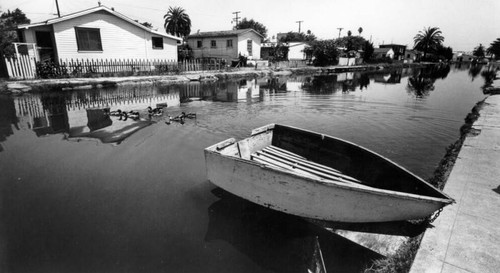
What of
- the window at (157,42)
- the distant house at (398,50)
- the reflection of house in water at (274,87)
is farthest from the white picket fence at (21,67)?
the distant house at (398,50)

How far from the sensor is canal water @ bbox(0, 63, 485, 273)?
4.45 meters

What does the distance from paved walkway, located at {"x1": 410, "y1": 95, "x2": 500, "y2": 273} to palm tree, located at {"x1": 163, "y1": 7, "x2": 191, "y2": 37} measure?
60.0 meters

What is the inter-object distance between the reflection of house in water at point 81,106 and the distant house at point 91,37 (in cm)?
592

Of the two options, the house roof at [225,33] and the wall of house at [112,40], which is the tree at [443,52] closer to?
the house roof at [225,33]

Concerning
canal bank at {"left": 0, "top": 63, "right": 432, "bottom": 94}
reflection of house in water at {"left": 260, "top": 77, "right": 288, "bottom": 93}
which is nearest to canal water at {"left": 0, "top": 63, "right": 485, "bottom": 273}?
canal bank at {"left": 0, "top": 63, "right": 432, "bottom": 94}

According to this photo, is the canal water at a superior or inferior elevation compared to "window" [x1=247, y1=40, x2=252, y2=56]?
inferior

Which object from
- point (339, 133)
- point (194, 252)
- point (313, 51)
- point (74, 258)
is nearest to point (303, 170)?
point (194, 252)

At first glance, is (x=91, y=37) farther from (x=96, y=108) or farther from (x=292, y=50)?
(x=292, y=50)

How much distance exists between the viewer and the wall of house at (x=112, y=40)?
76.0ft

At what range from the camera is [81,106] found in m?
15.5

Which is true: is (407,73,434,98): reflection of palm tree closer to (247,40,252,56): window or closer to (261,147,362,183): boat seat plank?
(261,147,362,183): boat seat plank

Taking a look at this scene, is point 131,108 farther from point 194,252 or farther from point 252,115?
point 194,252

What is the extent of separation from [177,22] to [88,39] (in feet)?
120

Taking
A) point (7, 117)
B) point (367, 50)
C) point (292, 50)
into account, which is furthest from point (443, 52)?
point (7, 117)
